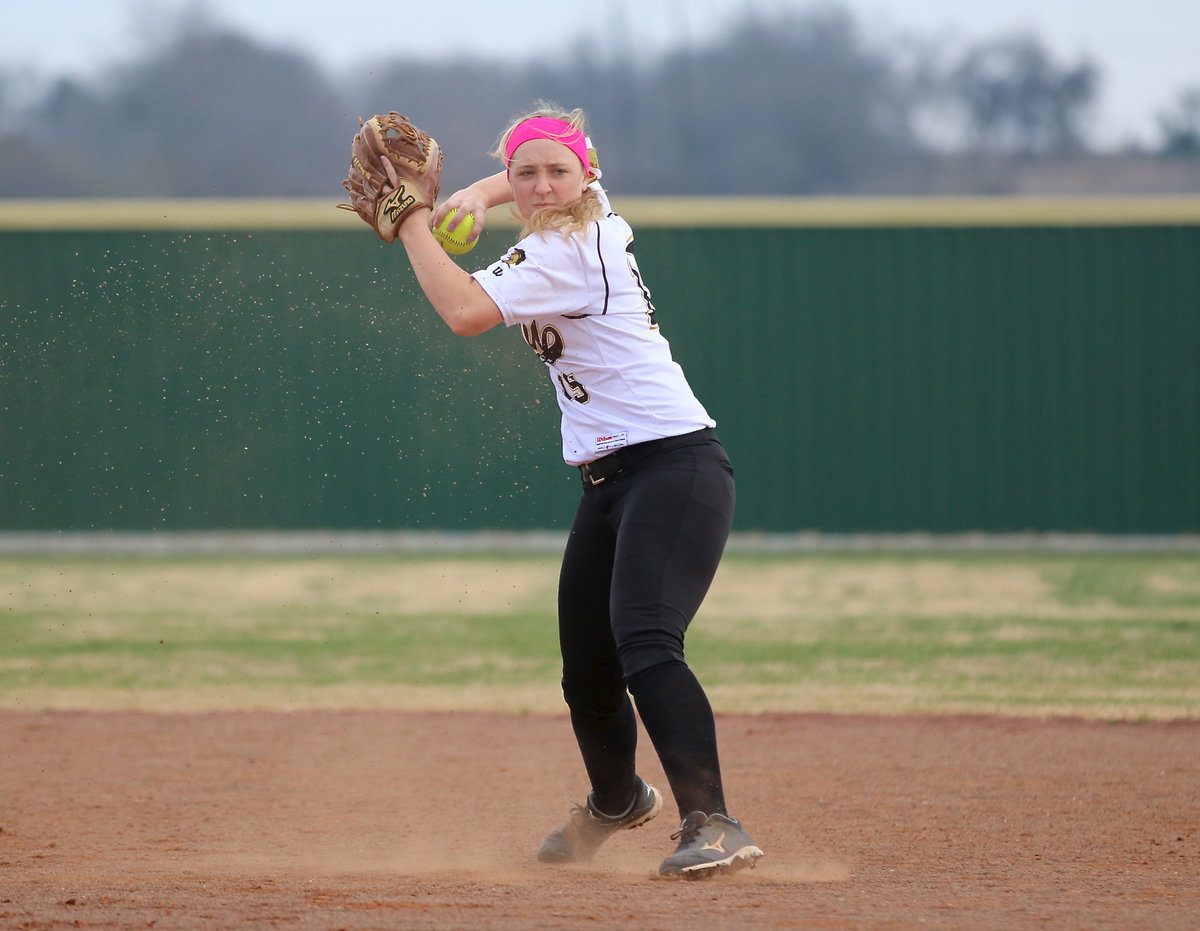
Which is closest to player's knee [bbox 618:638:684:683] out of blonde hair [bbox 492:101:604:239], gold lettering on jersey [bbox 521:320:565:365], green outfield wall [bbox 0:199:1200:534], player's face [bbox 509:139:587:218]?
gold lettering on jersey [bbox 521:320:565:365]

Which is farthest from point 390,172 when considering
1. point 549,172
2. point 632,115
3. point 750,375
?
point 632,115

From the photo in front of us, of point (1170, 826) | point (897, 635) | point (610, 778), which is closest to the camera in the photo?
point (610, 778)

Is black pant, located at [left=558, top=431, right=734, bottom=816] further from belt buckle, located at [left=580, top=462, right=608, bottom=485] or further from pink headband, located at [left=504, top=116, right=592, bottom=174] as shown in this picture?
pink headband, located at [left=504, top=116, right=592, bottom=174]

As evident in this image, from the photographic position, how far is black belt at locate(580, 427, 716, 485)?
3.65 meters

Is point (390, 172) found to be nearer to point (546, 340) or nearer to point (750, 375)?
point (546, 340)

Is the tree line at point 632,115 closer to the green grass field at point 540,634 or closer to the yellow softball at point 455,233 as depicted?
the green grass field at point 540,634

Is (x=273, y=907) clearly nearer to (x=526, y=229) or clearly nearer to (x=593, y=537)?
(x=593, y=537)

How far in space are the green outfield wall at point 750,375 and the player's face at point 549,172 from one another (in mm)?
8583

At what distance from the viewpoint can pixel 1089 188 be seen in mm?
22953

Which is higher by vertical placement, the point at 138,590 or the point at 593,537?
the point at 593,537

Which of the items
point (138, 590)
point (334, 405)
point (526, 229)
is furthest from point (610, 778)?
point (334, 405)

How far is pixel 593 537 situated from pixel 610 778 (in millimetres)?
689

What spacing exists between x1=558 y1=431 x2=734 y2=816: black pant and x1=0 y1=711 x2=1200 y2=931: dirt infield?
35cm

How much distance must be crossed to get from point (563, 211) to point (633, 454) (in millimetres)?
620
